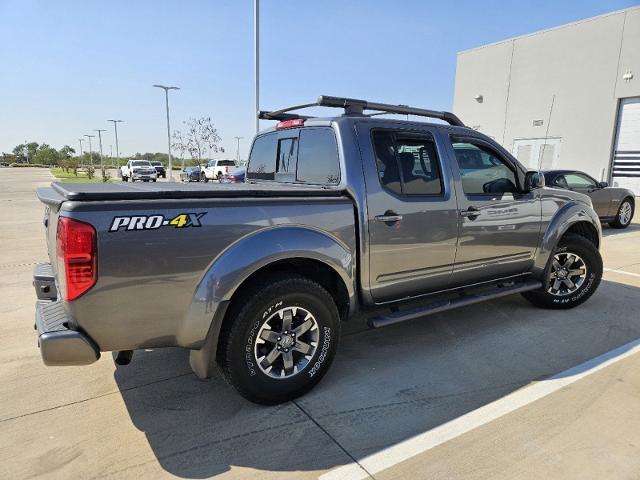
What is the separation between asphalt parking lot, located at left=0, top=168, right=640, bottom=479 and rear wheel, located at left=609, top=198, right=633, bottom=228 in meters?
8.52

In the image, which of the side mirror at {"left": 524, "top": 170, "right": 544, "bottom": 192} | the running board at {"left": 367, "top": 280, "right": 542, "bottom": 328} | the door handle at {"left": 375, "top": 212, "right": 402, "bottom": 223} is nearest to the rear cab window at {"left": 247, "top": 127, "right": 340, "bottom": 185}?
the door handle at {"left": 375, "top": 212, "right": 402, "bottom": 223}

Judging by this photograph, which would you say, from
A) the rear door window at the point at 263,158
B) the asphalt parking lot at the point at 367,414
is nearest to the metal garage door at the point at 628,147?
the asphalt parking lot at the point at 367,414

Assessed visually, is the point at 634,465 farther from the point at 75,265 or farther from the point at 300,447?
the point at 75,265

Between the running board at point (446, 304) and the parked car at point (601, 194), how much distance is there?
679 cm

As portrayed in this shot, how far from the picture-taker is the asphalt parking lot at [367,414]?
2.40 m

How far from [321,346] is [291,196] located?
1.07 meters

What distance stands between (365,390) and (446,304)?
1109 millimetres

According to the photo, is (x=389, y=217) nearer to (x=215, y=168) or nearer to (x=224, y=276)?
(x=224, y=276)

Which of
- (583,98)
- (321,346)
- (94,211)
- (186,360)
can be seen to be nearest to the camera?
(94,211)

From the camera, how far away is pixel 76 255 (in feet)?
7.42

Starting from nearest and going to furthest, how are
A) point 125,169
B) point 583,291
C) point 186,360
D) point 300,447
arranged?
point 300,447 → point 186,360 → point 583,291 → point 125,169

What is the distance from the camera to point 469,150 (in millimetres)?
4004

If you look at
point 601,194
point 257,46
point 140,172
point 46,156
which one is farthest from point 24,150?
point 601,194

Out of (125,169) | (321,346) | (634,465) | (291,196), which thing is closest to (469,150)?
(291,196)
